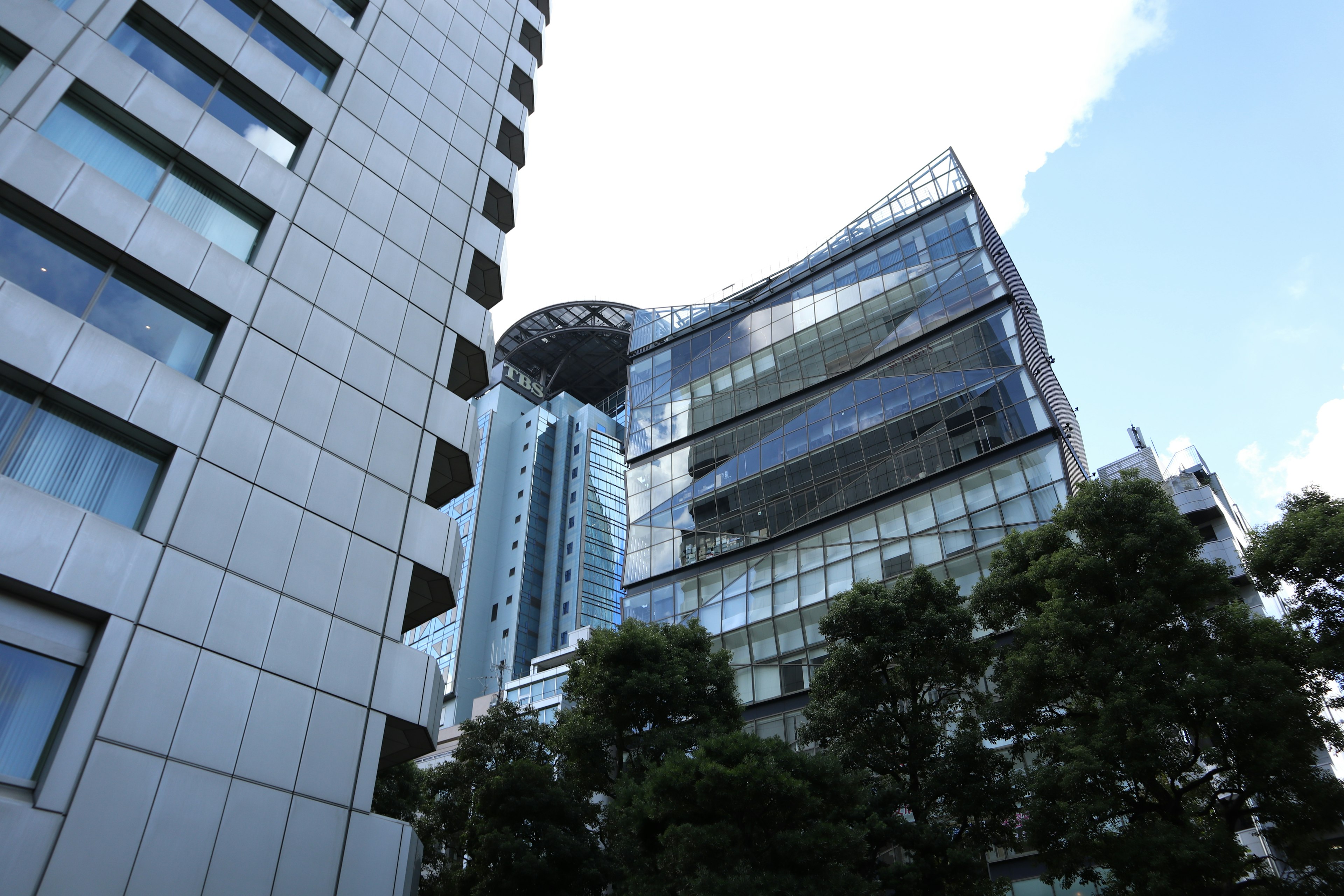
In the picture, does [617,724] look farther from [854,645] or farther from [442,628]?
[442,628]

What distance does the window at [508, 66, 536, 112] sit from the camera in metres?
23.0

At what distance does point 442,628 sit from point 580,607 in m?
12.7

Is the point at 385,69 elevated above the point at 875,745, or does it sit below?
above

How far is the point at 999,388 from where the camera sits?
26.8 m

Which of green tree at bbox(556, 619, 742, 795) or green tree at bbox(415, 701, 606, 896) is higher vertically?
green tree at bbox(556, 619, 742, 795)

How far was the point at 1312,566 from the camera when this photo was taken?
12328 millimetres

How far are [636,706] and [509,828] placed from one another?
371cm

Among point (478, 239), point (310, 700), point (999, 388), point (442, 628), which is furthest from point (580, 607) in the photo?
point (310, 700)

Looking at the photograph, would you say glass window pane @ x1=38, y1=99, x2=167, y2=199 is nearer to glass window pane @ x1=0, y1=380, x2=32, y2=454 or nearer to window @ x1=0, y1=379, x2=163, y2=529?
glass window pane @ x1=0, y1=380, x2=32, y2=454

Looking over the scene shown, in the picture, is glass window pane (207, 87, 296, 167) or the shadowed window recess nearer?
glass window pane (207, 87, 296, 167)

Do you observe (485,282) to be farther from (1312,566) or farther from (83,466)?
(1312,566)

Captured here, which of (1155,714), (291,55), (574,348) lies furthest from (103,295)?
(574,348)

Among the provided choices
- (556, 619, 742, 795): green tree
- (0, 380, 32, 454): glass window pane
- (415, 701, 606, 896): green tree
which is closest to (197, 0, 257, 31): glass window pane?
(0, 380, 32, 454): glass window pane

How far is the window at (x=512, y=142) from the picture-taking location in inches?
840
